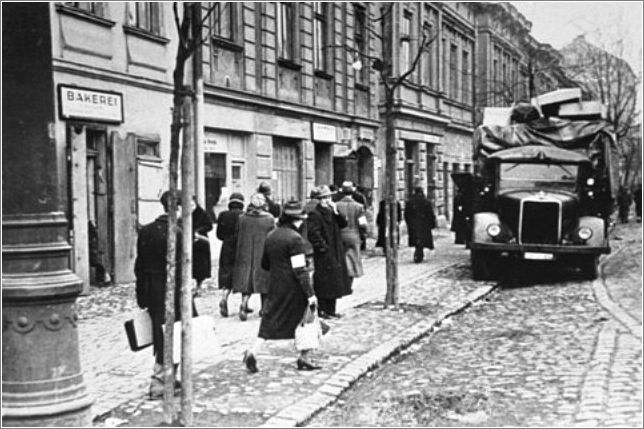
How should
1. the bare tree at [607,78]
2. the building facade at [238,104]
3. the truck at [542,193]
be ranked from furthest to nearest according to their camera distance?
the bare tree at [607,78] < the truck at [542,193] < the building facade at [238,104]

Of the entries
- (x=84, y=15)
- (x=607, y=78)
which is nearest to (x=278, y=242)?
(x=84, y=15)

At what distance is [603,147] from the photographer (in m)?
17.7

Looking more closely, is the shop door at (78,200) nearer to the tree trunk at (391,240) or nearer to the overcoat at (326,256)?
the overcoat at (326,256)

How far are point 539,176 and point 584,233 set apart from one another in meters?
1.66

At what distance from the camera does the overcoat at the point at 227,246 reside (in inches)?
476

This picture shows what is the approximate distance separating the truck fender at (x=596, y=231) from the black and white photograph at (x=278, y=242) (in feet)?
0.28

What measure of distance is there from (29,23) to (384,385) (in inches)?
172

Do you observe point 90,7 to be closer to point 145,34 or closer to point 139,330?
point 145,34

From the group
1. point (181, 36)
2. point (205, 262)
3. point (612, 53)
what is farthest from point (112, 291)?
point (612, 53)

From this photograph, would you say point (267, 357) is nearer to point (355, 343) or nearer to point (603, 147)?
point (355, 343)

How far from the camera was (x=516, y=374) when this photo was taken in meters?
8.27

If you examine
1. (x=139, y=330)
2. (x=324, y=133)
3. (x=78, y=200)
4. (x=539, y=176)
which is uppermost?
(x=324, y=133)

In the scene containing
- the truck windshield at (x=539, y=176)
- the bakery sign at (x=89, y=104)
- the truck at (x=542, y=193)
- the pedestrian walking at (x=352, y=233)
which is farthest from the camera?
the truck windshield at (x=539, y=176)

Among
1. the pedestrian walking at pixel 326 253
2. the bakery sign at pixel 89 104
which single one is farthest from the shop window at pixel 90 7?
the pedestrian walking at pixel 326 253
